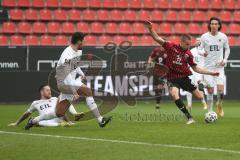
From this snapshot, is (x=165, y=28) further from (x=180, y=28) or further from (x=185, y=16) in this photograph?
(x=185, y=16)

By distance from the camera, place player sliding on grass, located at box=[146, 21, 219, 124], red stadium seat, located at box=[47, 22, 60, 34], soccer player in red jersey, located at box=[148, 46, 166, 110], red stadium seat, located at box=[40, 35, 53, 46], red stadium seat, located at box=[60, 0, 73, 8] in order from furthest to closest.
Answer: red stadium seat, located at box=[60, 0, 73, 8]
red stadium seat, located at box=[47, 22, 60, 34]
red stadium seat, located at box=[40, 35, 53, 46]
soccer player in red jersey, located at box=[148, 46, 166, 110]
player sliding on grass, located at box=[146, 21, 219, 124]

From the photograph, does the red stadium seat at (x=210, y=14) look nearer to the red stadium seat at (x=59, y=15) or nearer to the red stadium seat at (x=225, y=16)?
the red stadium seat at (x=225, y=16)

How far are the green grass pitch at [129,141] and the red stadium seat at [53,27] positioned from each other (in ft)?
35.1

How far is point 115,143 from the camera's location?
10281 millimetres

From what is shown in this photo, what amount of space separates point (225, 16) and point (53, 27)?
7.94 m

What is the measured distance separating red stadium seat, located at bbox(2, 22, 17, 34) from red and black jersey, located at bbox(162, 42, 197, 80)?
41.8 feet

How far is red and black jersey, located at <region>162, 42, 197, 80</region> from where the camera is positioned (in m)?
14.0

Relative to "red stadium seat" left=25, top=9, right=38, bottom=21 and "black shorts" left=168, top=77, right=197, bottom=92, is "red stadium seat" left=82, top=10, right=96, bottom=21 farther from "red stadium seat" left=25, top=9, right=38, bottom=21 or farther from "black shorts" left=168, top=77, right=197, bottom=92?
"black shorts" left=168, top=77, right=197, bottom=92

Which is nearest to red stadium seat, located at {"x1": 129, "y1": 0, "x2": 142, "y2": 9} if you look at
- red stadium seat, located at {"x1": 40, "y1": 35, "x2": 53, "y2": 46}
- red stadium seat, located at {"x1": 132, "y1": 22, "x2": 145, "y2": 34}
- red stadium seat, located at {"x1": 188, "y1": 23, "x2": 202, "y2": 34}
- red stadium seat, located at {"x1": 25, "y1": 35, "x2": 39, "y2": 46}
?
red stadium seat, located at {"x1": 132, "y1": 22, "x2": 145, "y2": 34}

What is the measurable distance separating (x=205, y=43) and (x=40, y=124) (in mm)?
5096

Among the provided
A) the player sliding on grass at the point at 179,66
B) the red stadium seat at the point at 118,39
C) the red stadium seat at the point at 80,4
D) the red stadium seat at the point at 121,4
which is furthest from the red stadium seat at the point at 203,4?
the player sliding on grass at the point at 179,66

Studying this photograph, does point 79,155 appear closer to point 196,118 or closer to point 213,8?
point 196,118

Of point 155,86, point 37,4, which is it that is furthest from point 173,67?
point 37,4

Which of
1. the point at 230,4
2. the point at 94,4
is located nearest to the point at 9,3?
the point at 94,4
